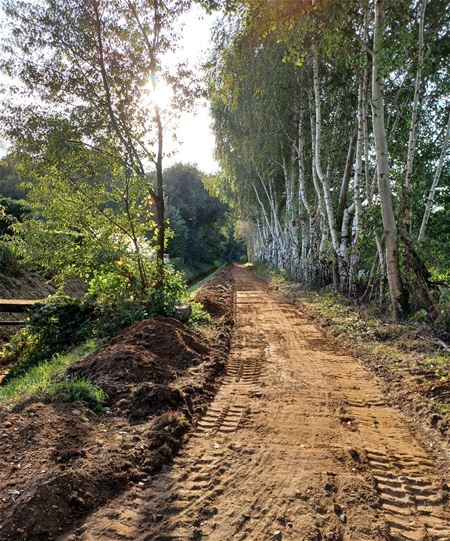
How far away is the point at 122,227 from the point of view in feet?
30.0

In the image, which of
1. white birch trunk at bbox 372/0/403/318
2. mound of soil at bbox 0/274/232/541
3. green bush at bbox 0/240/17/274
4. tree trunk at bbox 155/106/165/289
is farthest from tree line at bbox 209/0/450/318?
green bush at bbox 0/240/17/274

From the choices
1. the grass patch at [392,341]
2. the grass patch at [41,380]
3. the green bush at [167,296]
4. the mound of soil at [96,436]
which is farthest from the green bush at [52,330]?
the grass patch at [392,341]

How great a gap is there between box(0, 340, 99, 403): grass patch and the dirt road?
2.18 meters

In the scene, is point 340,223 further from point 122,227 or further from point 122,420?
point 122,420

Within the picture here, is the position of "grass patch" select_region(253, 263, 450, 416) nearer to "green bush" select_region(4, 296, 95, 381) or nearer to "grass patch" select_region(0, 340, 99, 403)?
"grass patch" select_region(0, 340, 99, 403)

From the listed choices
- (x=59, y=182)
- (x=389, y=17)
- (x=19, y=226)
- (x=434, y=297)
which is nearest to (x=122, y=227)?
(x=59, y=182)

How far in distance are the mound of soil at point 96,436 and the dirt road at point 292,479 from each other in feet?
0.61

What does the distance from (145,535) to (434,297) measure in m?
7.62

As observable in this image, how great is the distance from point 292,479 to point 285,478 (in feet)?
0.20

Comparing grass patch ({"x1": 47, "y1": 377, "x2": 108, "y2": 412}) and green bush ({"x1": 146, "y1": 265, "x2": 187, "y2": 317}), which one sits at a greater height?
green bush ({"x1": 146, "y1": 265, "x2": 187, "y2": 317})

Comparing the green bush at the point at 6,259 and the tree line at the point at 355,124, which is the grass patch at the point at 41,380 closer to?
the tree line at the point at 355,124

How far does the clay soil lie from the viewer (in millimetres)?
2861

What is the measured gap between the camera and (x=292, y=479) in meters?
3.42

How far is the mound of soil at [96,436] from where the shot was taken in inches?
116
